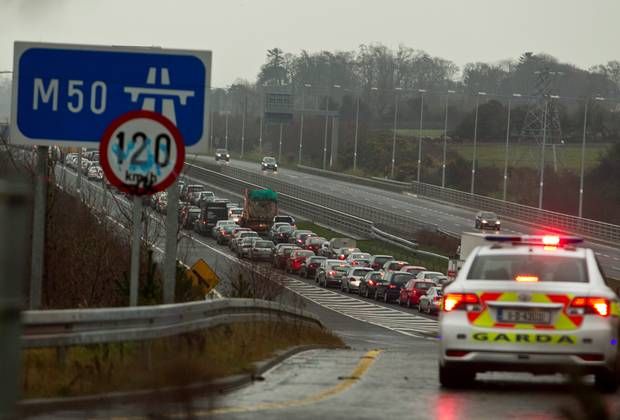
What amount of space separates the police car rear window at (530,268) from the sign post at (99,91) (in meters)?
3.81

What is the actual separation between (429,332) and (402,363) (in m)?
30.5

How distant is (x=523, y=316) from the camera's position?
45.6 ft

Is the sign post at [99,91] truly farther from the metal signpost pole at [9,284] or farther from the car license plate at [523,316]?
the metal signpost pole at [9,284]

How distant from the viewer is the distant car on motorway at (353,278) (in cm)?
7000

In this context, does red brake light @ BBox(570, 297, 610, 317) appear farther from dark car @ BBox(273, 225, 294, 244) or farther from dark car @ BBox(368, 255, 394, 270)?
dark car @ BBox(273, 225, 294, 244)

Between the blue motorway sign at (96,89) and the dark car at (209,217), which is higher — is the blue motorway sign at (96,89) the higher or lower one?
the higher one

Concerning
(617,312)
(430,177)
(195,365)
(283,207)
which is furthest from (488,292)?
(430,177)

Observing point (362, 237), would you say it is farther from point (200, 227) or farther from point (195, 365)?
point (195, 365)

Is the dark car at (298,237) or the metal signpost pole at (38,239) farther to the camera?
the dark car at (298,237)

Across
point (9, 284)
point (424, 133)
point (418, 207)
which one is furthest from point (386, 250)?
point (424, 133)

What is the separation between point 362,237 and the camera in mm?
95375

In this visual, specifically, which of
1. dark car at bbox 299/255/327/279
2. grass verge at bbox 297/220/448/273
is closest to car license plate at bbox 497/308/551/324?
grass verge at bbox 297/220/448/273

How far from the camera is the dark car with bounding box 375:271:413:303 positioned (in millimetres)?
65875

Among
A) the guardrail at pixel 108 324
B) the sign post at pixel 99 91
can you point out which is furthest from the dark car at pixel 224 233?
the guardrail at pixel 108 324
